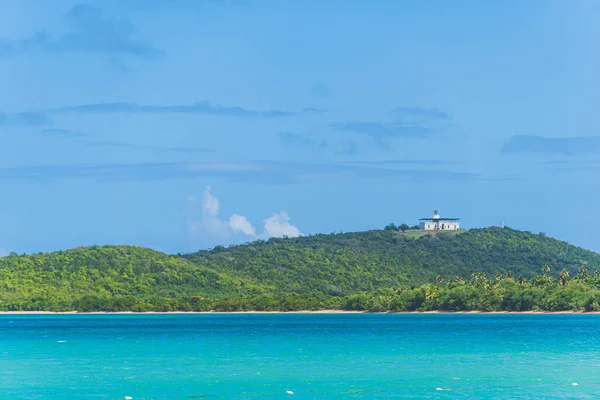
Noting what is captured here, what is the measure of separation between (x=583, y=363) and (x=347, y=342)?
2838 cm

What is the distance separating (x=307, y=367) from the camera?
57281 millimetres

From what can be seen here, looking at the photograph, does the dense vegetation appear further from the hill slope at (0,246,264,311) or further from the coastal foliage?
the coastal foliage

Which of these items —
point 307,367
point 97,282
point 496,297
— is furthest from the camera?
point 97,282

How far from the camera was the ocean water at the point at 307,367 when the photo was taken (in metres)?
45.0

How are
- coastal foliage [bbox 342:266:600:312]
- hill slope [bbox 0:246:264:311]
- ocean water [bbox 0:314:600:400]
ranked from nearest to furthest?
1. ocean water [bbox 0:314:600:400]
2. coastal foliage [bbox 342:266:600:312]
3. hill slope [bbox 0:246:264:311]

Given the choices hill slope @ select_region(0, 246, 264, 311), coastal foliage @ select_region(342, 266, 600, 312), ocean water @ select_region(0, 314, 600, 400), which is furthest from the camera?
hill slope @ select_region(0, 246, 264, 311)

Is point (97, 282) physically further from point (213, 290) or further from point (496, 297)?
point (496, 297)

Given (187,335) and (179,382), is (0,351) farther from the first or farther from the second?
(179,382)

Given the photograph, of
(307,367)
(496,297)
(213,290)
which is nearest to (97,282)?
(213,290)

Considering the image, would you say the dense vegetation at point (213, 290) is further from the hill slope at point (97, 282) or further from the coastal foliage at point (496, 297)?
the coastal foliage at point (496, 297)

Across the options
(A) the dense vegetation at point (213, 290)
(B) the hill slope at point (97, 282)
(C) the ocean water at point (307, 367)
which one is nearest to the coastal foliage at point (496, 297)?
(A) the dense vegetation at point (213, 290)

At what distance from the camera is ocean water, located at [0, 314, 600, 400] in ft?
148

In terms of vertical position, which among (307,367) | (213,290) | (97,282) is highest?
(97,282)

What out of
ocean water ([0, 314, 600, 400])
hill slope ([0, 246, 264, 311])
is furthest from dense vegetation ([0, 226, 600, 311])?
ocean water ([0, 314, 600, 400])
